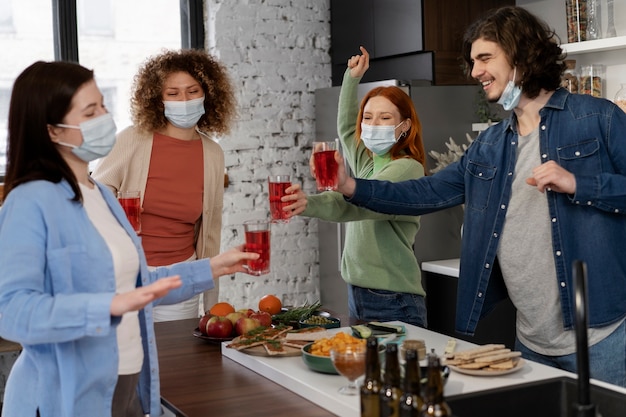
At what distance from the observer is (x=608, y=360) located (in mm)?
2260

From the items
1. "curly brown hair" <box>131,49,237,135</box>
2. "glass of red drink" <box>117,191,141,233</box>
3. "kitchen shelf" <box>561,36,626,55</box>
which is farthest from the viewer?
"kitchen shelf" <box>561,36,626,55</box>

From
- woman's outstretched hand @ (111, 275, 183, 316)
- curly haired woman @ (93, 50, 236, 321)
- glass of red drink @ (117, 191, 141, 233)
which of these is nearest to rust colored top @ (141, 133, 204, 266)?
curly haired woman @ (93, 50, 236, 321)

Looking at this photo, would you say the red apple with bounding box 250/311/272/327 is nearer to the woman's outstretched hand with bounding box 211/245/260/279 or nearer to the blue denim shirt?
the woman's outstretched hand with bounding box 211/245/260/279

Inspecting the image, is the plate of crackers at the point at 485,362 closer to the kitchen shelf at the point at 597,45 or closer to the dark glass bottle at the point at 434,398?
the dark glass bottle at the point at 434,398

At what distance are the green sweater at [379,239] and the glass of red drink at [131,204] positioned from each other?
57 cm

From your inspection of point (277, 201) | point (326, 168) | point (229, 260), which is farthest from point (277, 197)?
point (229, 260)

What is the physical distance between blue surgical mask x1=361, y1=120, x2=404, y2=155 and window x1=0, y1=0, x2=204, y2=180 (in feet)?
6.45

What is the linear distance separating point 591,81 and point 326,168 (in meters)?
1.75

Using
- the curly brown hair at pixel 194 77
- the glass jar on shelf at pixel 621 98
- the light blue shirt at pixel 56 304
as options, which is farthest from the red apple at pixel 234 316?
the glass jar on shelf at pixel 621 98

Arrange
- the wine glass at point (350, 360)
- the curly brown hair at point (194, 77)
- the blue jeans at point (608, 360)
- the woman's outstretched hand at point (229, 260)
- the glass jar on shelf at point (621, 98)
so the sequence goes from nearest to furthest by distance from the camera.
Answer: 1. the wine glass at point (350, 360)
2. the woman's outstretched hand at point (229, 260)
3. the blue jeans at point (608, 360)
4. the curly brown hair at point (194, 77)
5. the glass jar on shelf at point (621, 98)

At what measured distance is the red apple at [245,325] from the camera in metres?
2.51

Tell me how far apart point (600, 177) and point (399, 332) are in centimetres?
68

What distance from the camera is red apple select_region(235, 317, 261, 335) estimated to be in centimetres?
251

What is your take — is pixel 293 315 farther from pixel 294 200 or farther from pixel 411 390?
pixel 411 390
